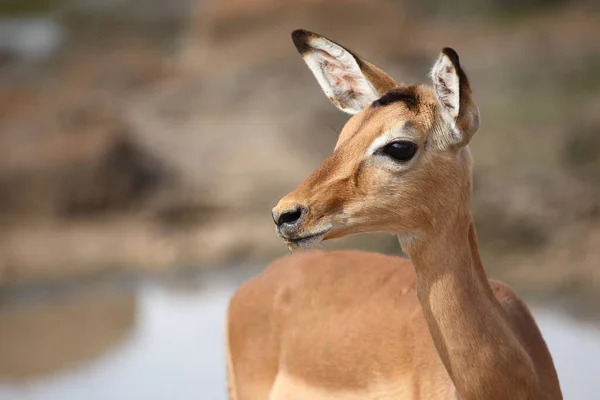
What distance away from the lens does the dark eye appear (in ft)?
11.6

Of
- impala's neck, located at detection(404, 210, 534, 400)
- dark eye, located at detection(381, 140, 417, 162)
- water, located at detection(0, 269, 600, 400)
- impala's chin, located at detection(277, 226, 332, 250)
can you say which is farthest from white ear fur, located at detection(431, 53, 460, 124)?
water, located at detection(0, 269, 600, 400)

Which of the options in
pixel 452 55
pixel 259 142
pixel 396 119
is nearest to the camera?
pixel 452 55

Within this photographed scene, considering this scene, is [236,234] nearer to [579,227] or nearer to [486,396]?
[579,227]

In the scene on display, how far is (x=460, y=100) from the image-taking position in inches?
136

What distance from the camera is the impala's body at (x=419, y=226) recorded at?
3.50m

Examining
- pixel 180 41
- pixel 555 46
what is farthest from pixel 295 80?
pixel 180 41

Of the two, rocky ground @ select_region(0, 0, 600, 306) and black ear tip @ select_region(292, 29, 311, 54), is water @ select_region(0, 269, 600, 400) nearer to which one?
rocky ground @ select_region(0, 0, 600, 306)

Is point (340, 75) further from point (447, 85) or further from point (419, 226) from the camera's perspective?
point (419, 226)

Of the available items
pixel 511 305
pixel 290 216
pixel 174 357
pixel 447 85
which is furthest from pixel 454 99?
pixel 174 357

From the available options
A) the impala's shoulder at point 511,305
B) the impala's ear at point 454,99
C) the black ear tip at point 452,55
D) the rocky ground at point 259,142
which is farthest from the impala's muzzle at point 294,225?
the rocky ground at point 259,142

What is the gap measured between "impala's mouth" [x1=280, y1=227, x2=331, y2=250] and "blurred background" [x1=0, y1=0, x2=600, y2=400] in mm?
4420

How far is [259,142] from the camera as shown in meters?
16.6

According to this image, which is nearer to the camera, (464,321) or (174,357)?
(464,321)

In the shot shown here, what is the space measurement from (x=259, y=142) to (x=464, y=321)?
1315 centimetres
